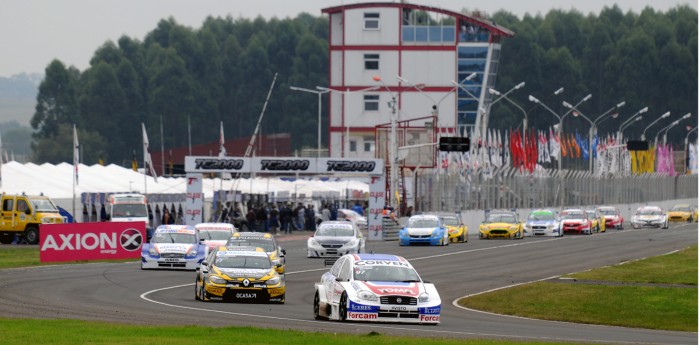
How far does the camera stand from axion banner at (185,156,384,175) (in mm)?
67500

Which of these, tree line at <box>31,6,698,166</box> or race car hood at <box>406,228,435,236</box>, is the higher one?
tree line at <box>31,6,698,166</box>

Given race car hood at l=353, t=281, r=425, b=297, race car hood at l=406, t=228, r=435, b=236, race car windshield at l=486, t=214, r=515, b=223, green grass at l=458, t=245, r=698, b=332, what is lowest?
green grass at l=458, t=245, r=698, b=332

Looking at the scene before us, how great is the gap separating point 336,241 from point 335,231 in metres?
0.85

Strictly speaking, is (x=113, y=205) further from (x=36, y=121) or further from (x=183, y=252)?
(x=36, y=121)

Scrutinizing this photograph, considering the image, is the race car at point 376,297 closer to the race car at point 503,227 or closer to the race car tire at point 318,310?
the race car tire at point 318,310

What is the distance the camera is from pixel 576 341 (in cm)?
2575

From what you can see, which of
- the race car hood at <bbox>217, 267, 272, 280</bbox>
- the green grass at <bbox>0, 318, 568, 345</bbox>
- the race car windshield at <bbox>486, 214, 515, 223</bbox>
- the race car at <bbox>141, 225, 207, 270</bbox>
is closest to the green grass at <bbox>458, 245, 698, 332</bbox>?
the race car hood at <bbox>217, 267, 272, 280</bbox>

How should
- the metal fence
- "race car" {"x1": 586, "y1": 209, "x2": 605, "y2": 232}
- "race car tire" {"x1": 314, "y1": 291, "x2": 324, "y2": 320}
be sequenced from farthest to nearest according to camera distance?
the metal fence < "race car" {"x1": 586, "y1": 209, "x2": 605, "y2": 232} < "race car tire" {"x1": 314, "y1": 291, "x2": 324, "y2": 320}

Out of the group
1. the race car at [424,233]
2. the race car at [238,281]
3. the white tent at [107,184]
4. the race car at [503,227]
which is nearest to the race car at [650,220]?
the race car at [503,227]

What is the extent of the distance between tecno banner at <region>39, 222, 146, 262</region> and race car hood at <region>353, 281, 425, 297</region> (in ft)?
74.0

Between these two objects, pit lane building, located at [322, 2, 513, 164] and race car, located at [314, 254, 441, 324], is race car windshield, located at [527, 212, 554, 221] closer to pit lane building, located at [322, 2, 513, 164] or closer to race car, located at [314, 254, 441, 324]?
race car, located at [314, 254, 441, 324]

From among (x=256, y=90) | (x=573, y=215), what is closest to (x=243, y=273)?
(x=573, y=215)

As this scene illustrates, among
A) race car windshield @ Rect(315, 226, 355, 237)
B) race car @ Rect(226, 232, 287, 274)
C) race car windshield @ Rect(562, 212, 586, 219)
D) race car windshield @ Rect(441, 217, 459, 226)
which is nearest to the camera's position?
race car @ Rect(226, 232, 287, 274)

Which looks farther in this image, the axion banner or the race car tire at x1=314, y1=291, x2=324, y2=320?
the axion banner
